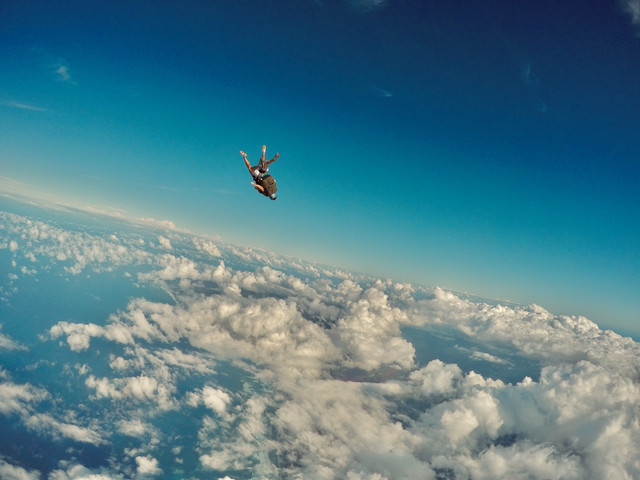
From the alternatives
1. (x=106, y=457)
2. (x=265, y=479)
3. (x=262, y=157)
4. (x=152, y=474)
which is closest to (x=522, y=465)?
(x=265, y=479)

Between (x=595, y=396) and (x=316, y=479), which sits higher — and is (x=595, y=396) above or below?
above

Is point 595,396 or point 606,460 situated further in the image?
point 595,396

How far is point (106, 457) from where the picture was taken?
196250 millimetres

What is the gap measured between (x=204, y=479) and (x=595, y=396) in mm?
283092

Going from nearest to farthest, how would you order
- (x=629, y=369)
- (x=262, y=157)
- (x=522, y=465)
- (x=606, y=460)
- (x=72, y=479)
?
(x=262, y=157), (x=606, y=460), (x=72, y=479), (x=629, y=369), (x=522, y=465)

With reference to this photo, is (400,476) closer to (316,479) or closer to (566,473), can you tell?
(316,479)

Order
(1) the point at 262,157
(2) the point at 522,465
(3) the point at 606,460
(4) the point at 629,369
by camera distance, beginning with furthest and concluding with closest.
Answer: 1. (2) the point at 522,465
2. (4) the point at 629,369
3. (3) the point at 606,460
4. (1) the point at 262,157

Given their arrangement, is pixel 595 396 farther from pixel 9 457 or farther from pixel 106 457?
pixel 9 457

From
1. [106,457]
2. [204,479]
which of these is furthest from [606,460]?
[106,457]

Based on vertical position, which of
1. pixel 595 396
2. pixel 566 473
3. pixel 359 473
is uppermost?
pixel 595 396

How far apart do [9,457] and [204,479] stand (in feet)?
422

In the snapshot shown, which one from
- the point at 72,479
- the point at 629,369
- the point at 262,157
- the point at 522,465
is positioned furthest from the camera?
the point at 522,465

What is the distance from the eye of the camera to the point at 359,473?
186 m

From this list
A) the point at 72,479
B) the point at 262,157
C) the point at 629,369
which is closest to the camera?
the point at 262,157
